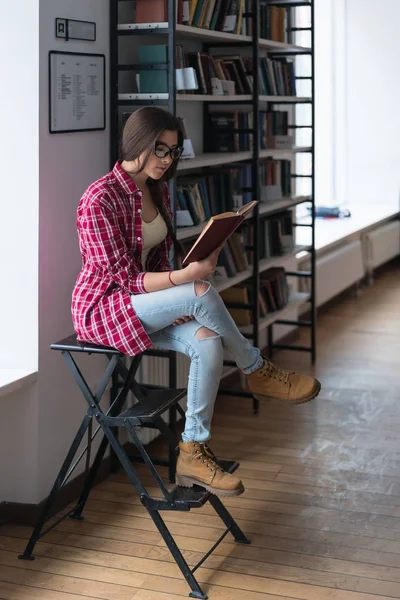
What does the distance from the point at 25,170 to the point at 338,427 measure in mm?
2141

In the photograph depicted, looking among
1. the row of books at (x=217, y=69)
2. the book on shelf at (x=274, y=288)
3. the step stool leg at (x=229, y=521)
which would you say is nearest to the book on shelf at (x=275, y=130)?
the row of books at (x=217, y=69)

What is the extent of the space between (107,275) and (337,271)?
15.9 feet

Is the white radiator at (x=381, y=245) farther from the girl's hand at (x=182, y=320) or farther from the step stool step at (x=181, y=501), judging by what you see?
the step stool step at (x=181, y=501)

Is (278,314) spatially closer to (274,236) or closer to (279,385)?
(274,236)

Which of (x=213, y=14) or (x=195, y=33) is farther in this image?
(x=213, y=14)

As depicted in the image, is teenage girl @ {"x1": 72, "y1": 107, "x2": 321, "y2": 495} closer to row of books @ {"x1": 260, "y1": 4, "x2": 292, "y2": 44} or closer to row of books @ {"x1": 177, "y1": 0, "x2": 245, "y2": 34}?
row of books @ {"x1": 177, "y1": 0, "x2": 245, "y2": 34}

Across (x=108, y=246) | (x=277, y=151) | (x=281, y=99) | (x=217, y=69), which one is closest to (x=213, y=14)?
(x=217, y=69)

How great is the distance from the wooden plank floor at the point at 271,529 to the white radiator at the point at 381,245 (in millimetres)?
3822

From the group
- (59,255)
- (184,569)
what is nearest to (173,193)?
(59,255)

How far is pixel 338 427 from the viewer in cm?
460

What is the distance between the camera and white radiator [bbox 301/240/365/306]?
729 centimetres

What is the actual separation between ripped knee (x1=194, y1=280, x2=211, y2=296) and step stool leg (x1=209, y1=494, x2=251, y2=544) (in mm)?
735

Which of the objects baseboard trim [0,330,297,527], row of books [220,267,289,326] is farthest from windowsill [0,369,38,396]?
row of books [220,267,289,326]

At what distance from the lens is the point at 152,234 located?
324cm
